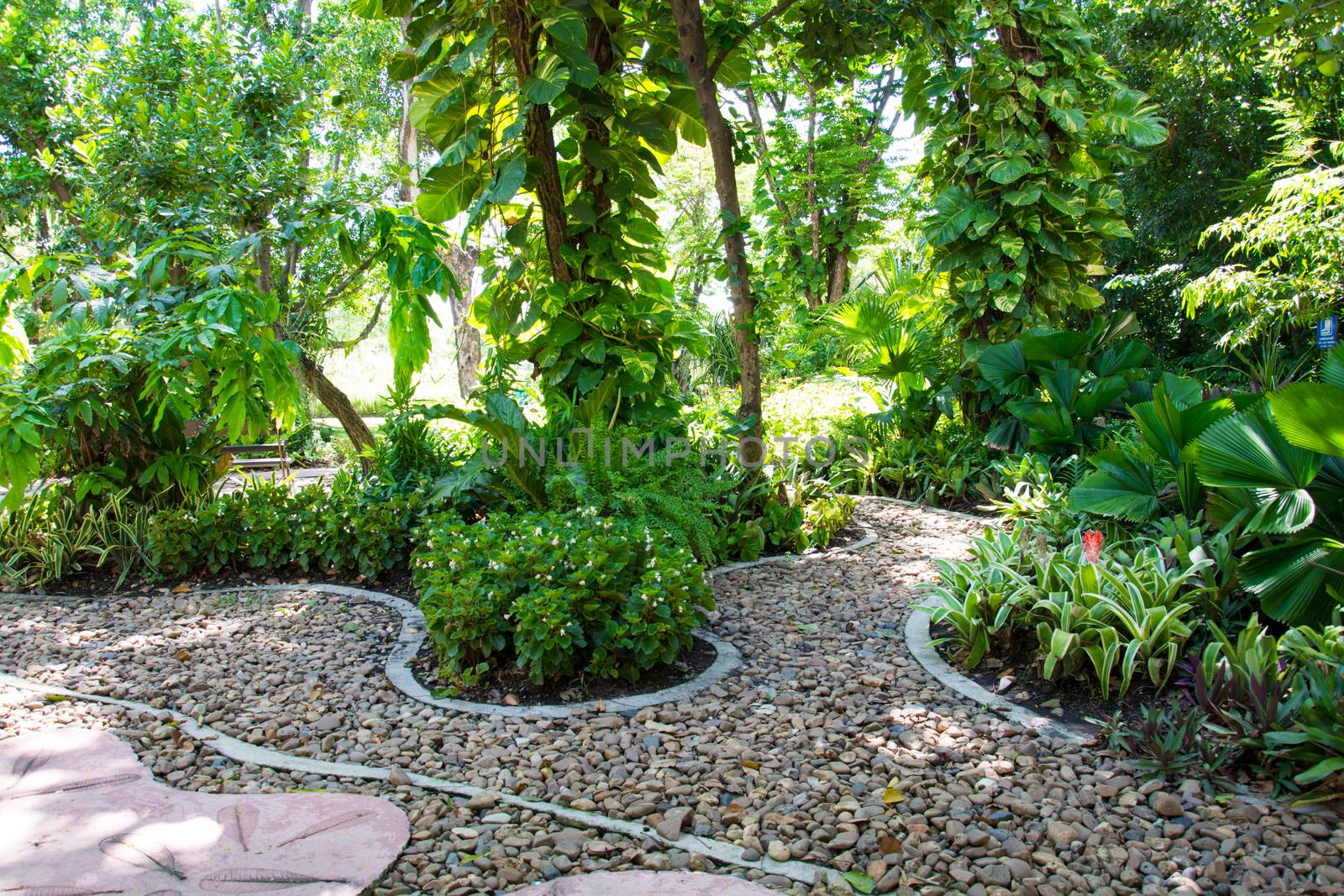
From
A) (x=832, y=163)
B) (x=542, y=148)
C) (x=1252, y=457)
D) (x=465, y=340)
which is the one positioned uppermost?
(x=832, y=163)

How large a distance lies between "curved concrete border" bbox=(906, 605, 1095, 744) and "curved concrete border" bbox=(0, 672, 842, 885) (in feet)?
3.30

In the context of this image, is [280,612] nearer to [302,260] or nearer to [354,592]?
[354,592]

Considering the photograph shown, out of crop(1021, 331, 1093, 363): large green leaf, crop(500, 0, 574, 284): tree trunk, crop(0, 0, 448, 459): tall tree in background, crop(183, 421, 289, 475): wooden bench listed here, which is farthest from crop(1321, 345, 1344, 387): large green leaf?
crop(183, 421, 289, 475): wooden bench

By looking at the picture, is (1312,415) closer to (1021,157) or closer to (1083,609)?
(1083,609)

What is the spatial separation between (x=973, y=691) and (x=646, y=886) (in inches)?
58.1

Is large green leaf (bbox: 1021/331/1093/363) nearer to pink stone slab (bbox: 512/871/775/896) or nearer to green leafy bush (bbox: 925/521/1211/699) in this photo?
green leafy bush (bbox: 925/521/1211/699)

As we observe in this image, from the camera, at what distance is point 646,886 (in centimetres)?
188

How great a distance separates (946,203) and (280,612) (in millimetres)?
4792

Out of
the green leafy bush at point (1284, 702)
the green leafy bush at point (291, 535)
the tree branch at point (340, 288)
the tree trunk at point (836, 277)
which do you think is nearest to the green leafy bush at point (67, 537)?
the green leafy bush at point (291, 535)

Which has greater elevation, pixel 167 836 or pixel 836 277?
pixel 836 277

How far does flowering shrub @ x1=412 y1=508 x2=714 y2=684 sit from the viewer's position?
114 inches

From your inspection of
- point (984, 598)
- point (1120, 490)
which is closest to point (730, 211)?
point (1120, 490)

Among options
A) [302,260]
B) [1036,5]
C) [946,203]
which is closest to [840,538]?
[946,203]

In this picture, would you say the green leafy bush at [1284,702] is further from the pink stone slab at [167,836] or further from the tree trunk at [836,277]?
the tree trunk at [836,277]
